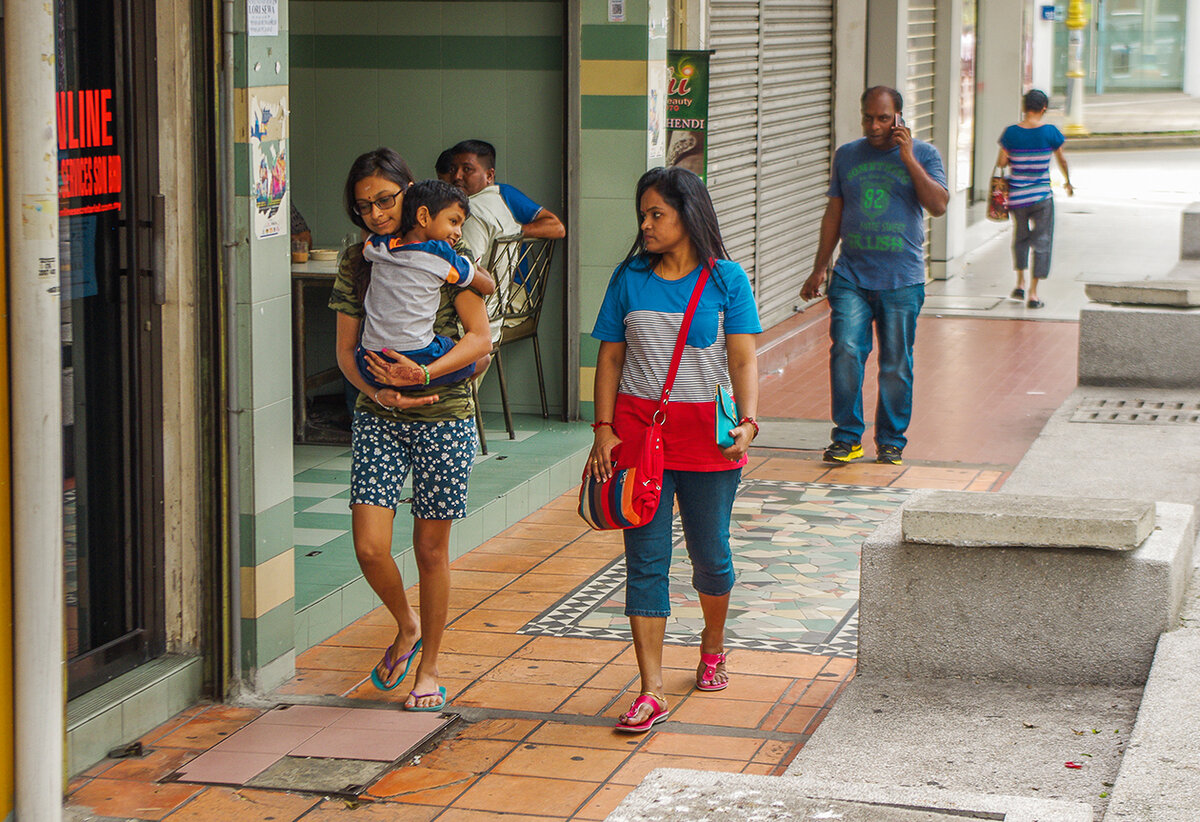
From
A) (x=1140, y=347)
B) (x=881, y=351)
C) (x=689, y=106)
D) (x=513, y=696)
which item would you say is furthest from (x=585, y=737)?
(x=1140, y=347)

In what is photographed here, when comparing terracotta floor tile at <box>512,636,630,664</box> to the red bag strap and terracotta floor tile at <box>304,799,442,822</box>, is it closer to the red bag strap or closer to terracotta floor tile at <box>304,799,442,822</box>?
the red bag strap

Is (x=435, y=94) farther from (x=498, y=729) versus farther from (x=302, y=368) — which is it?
(x=498, y=729)

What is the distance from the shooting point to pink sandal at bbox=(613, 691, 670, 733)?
15.4ft

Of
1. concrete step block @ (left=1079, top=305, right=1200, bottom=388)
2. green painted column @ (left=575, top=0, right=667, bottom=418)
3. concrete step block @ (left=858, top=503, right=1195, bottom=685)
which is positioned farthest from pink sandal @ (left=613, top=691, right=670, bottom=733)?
concrete step block @ (left=1079, top=305, right=1200, bottom=388)

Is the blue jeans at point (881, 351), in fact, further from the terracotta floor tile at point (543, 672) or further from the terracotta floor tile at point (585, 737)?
the terracotta floor tile at point (585, 737)

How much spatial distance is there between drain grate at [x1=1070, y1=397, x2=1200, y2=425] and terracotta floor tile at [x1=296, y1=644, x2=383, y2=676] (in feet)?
13.6

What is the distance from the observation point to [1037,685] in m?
4.57

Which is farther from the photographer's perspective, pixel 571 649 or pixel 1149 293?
pixel 1149 293

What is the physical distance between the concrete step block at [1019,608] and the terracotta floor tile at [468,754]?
1.08m

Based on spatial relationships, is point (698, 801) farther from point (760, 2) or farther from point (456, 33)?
point (760, 2)

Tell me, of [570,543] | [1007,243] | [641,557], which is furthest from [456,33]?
[1007,243]

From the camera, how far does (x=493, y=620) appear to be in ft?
19.2

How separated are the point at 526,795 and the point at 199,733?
1082mm

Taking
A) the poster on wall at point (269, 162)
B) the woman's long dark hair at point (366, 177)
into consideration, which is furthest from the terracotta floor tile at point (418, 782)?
the poster on wall at point (269, 162)
